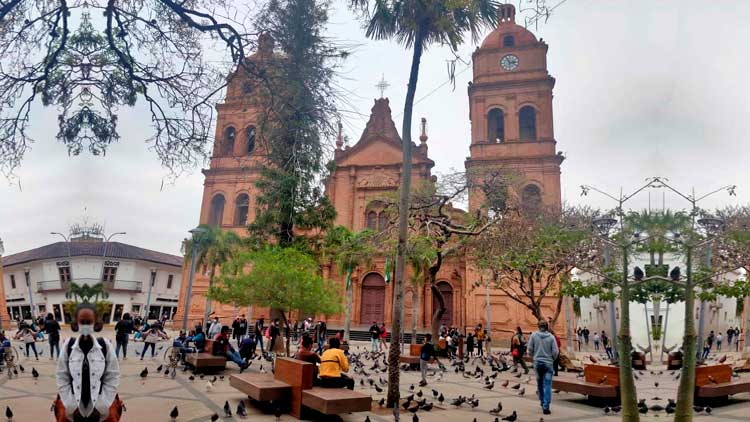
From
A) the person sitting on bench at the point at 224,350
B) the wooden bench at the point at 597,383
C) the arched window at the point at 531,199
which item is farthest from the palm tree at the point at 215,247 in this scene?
the wooden bench at the point at 597,383

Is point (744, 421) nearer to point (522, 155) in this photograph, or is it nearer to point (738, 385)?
point (738, 385)

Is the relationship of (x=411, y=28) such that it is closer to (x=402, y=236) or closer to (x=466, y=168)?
(x=402, y=236)

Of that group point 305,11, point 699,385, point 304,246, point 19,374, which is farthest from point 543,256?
point 19,374

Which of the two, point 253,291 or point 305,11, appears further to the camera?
point 253,291

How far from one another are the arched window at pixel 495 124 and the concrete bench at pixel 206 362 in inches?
959

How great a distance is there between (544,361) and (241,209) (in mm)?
29617

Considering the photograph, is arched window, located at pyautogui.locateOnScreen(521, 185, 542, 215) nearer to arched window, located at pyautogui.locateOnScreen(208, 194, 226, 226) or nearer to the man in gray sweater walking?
the man in gray sweater walking

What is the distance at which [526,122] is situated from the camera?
106ft

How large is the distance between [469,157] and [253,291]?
840 inches

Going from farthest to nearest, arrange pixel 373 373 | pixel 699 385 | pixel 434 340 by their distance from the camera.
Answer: pixel 434 340, pixel 373 373, pixel 699 385

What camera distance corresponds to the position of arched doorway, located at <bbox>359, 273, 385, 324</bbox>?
3166 cm

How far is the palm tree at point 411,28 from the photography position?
8531mm

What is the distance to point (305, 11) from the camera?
698cm

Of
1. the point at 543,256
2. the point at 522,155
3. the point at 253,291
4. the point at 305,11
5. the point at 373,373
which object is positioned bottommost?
the point at 373,373
